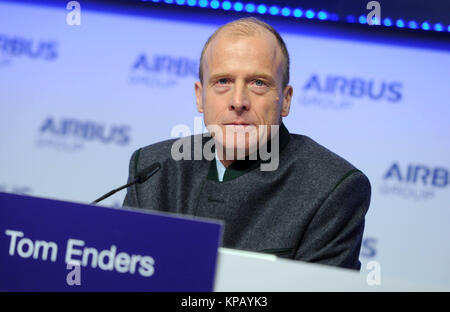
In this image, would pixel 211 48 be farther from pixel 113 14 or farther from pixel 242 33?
pixel 113 14

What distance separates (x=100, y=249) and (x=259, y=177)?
2.57 ft

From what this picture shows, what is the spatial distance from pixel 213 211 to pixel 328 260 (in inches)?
14.2

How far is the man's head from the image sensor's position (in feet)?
5.47

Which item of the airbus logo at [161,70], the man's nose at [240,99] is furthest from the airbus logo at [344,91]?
the man's nose at [240,99]

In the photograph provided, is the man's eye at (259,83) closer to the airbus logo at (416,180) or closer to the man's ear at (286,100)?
the man's ear at (286,100)

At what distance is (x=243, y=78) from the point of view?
1667 millimetres

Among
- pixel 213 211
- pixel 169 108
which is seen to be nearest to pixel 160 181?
pixel 213 211

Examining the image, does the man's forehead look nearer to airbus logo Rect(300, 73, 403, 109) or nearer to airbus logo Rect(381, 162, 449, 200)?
airbus logo Rect(300, 73, 403, 109)

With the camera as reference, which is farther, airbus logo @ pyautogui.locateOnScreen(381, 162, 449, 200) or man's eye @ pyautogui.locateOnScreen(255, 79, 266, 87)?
airbus logo @ pyautogui.locateOnScreen(381, 162, 449, 200)

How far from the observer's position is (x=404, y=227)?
9.59 feet

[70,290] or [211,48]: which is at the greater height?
[211,48]

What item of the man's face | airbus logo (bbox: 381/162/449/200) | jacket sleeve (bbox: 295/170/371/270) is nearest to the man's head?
the man's face

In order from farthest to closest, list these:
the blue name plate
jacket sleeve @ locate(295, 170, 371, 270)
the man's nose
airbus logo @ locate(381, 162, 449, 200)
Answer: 1. airbus logo @ locate(381, 162, 449, 200)
2. the man's nose
3. jacket sleeve @ locate(295, 170, 371, 270)
4. the blue name plate

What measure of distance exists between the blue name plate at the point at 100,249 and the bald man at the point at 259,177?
2.12 feet
